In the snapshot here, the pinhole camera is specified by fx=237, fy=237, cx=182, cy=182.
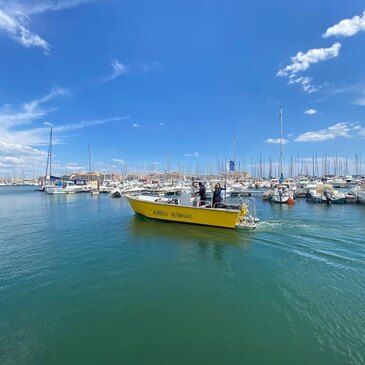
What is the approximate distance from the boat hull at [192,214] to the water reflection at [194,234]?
15.0 inches

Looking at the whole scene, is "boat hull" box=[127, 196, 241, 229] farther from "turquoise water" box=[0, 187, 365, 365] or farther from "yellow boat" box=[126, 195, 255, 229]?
"turquoise water" box=[0, 187, 365, 365]

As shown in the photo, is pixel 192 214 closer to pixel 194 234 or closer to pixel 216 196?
pixel 194 234

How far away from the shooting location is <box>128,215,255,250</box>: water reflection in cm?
1257

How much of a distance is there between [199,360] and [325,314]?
3.42 m

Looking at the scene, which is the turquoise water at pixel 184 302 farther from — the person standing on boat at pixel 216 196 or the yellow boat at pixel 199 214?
the person standing on boat at pixel 216 196

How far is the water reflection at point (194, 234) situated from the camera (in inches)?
495

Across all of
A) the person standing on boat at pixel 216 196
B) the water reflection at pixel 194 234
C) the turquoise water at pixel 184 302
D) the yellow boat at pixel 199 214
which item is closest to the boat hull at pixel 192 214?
the yellow boat at pixel 199 214

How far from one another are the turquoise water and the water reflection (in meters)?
0.38

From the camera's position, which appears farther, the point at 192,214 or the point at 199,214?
the point at 192,214

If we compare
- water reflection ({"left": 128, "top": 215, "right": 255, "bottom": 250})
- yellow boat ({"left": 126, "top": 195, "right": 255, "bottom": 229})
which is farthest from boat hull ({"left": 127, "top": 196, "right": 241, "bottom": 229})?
water reflection ({"left": 128, "top": 215, "right": 255, "bottom": 250})

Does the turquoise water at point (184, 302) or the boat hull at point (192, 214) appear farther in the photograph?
the boat hull at point (192, 214)

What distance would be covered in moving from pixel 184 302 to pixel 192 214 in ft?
31.1

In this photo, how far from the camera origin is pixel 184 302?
20.9 feet

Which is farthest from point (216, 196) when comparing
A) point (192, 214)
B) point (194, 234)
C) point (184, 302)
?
point (184, 302)
